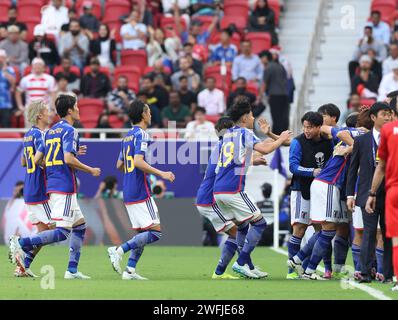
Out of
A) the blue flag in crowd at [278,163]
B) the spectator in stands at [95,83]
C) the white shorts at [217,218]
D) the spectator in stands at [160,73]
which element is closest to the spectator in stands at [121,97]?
the spectator in stands at [95,83]

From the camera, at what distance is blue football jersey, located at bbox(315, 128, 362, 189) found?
14.6 meters

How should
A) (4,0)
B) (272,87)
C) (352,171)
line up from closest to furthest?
(352,171)
(272,87)
(4,0)

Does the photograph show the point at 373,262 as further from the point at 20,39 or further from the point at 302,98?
the point at 20,39

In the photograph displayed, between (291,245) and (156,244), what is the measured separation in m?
7.91

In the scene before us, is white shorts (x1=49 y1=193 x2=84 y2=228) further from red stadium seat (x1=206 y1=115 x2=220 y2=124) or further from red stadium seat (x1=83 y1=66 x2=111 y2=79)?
red stadium seat (x1=83 y1=66 x2=111 y2=79)

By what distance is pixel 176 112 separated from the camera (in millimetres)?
24672

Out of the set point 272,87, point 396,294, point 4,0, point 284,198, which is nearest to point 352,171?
point 396,294

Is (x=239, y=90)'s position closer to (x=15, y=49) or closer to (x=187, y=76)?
(x=187, y=76)

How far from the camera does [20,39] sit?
88.9 ft

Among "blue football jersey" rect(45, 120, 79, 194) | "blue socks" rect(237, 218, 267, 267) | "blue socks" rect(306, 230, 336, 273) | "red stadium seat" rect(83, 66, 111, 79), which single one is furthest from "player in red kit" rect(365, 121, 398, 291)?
"red stadium seat" rect(83, 66, 111, 79)

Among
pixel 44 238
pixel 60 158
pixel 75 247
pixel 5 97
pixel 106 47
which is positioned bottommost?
pixel 75 247

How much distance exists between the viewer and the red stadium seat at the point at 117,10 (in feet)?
94.0

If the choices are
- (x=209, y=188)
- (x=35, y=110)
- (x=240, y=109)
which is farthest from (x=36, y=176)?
(x=240, y=109)

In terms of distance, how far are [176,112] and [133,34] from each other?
11.1 ft
